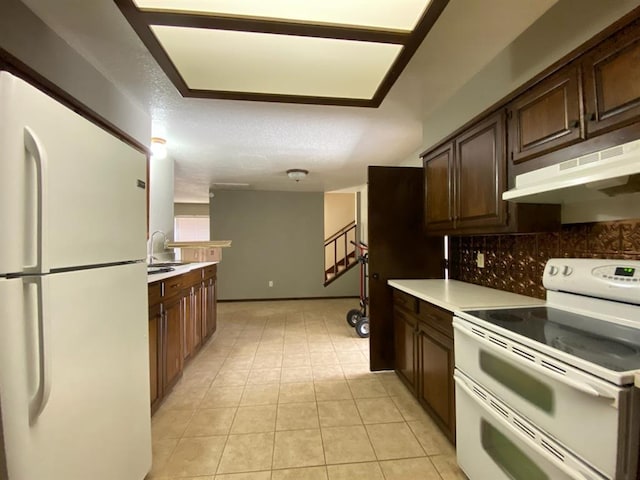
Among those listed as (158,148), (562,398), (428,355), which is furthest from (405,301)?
(158,148)

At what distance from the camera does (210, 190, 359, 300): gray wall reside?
20.8ft

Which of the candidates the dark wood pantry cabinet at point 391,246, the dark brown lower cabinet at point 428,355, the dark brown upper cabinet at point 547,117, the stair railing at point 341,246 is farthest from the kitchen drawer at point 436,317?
the stair railing at point 341,246

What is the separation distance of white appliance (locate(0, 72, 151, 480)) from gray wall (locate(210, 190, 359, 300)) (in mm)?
5030

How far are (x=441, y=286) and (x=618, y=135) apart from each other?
1436mm

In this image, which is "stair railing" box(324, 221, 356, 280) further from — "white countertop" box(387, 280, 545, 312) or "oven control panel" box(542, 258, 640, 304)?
"oven control panel" box(542, 258, 640, 304)

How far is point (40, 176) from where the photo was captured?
2.77 feet

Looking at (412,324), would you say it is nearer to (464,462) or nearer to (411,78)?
(464,462)

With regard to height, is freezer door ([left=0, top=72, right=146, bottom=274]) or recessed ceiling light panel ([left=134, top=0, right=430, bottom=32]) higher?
recessed ceiling light panel ([left=134, top=0, right=430, bottom=32])

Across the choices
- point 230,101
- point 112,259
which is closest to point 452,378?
point 112,259

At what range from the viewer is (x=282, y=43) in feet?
5.17

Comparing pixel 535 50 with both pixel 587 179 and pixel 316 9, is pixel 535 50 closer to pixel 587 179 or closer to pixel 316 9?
pixel 587 179

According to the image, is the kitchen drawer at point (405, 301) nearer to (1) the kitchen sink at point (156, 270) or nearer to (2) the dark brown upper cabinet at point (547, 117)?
(2) the dark brown upper cabinet at point (547, 117)

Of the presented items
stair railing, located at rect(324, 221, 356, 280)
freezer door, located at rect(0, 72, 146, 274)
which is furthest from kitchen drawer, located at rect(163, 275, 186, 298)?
stair railing, located at rect(324, 221, 356, 280)

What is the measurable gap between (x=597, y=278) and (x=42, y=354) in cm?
207
